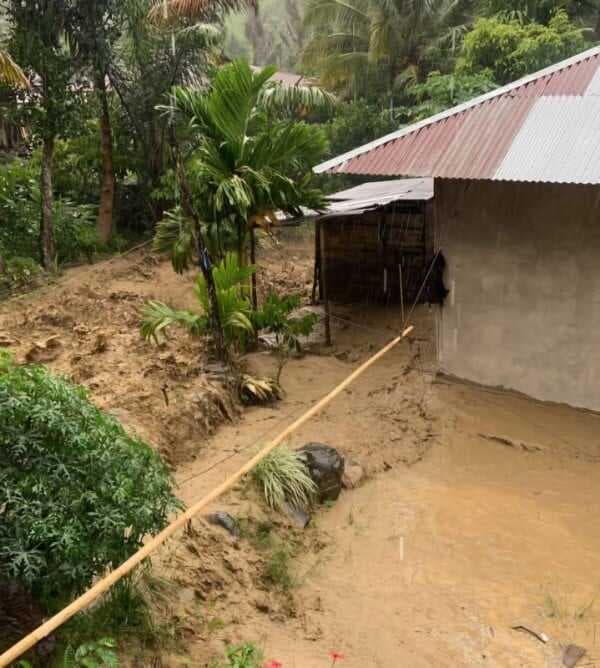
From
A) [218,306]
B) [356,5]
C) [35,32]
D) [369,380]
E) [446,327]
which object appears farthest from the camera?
[356,5]

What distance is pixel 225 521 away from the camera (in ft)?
17.3

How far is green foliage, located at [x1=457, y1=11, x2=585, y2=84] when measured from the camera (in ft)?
50.2

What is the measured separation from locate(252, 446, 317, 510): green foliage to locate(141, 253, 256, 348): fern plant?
7.55ft

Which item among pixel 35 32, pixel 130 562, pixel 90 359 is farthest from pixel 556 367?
pixel 35 32

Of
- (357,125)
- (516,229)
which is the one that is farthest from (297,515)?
(357,125)

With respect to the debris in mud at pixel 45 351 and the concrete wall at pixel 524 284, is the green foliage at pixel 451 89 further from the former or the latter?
the debris in mud at pixel 45 351

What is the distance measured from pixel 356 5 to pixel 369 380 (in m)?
16.8

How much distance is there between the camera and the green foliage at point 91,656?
3217 millimetres

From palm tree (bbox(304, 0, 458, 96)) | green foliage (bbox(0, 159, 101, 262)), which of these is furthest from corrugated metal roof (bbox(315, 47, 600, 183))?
palm tree (bbox(304, 0, 458, 96))

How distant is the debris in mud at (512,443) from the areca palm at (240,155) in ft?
12.9

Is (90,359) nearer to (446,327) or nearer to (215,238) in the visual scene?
(215,238)

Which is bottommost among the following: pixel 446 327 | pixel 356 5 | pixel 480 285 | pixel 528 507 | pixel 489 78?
pixel 528 507

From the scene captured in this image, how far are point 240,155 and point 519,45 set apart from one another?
1003 centimetres

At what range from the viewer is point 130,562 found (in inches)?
126
